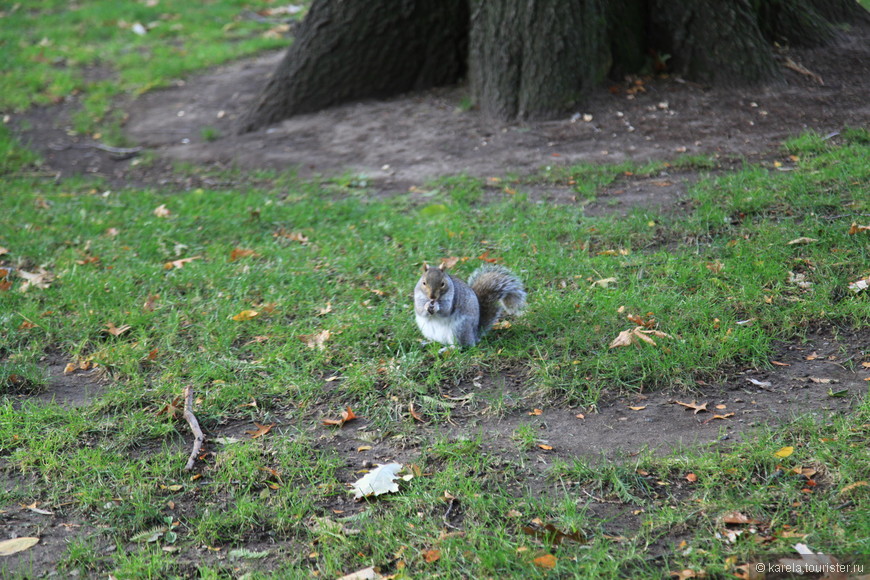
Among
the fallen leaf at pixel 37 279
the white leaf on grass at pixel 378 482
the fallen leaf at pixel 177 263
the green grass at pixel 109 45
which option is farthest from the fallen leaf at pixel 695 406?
the green grass at pixel 109 45

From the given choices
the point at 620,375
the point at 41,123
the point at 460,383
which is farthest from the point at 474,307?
the point at 41,123

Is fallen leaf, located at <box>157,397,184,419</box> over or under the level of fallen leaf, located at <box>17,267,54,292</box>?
under

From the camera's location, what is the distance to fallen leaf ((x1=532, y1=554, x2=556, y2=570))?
2.65m

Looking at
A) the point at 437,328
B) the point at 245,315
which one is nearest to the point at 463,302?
the point at 437,328

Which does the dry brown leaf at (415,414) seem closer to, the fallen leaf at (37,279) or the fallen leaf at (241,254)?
the fallen leaf at (241,254)

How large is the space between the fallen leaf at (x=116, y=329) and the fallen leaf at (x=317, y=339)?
1.07 metres

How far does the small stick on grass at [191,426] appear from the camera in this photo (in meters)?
3.42

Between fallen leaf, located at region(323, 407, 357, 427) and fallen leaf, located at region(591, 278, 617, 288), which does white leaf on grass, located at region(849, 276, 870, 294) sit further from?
fallen leaf, located at region(323, 407, 357, 427)

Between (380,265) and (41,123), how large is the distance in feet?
18.3

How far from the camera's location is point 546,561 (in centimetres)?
266

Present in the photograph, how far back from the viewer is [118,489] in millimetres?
3264

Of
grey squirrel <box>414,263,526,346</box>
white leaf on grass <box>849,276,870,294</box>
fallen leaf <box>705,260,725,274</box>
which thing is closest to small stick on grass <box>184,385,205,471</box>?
grey squirrel <box>414,263,526,346</box>

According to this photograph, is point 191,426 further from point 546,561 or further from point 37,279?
point 37,279

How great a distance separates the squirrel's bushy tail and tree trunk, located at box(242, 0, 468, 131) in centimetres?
442
